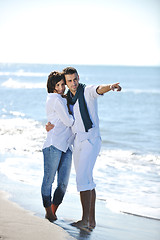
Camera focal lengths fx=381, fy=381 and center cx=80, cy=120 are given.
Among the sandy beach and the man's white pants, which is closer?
the sandy beach

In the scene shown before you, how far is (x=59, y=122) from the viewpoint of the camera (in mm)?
4238

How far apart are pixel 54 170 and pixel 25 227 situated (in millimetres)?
789

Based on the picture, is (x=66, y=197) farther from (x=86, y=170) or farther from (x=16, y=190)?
(x=86, y=170)

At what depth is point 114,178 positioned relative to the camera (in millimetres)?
6848

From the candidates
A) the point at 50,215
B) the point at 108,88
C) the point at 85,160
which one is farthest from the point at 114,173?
the point at 108,88

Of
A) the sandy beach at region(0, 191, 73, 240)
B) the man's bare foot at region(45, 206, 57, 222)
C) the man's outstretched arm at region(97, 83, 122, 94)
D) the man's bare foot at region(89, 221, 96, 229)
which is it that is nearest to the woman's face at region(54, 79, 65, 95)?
the man's outstretched arm at region(97, 83, 122, 94)

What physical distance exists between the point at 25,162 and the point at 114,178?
1825mm

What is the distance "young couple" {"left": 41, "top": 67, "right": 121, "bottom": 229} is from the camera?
4.07 metres

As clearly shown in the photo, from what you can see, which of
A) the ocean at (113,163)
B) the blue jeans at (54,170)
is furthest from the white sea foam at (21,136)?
the blue jeans at (54,170)

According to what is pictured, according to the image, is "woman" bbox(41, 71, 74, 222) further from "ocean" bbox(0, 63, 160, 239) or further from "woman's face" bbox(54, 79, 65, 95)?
"ocean" bbox(0, 63, 160, 239)

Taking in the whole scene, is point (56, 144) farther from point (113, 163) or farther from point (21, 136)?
point (21, 136)

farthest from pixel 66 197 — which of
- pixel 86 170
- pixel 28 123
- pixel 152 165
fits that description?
pixel 28 123

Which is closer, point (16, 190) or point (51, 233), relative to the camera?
point (51, 233)

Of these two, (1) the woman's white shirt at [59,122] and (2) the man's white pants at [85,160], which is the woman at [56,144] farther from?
(2) the man's white pants at [85,160]
